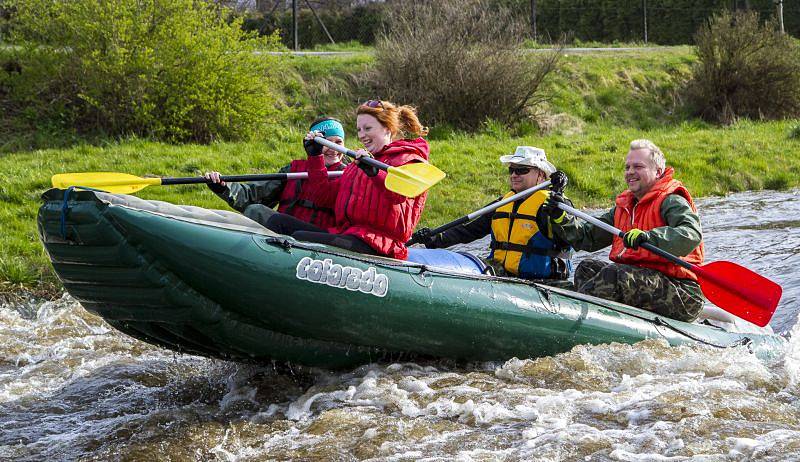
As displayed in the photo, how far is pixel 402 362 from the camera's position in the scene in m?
4.95

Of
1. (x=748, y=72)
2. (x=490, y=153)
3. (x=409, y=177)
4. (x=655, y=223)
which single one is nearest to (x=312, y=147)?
(x=409, y=177)

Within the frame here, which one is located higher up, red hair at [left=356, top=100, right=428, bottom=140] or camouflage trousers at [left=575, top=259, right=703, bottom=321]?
red hair at [left=356, top=100, right=428, bottom=140]

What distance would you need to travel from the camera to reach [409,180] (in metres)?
4.75

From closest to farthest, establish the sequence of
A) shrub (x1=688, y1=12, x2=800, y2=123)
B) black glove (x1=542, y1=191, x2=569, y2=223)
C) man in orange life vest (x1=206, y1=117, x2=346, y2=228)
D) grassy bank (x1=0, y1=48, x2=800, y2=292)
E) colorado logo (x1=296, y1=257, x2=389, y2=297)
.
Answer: colorado logo (x1=296, y1=257, x2=389, y2=297), black glove (x1=542, y1=191, x2=569, y2=223), man in orange life vest (x1=206, y1=117, x2=346, y2=228), grassy bank (x1=0, y1=48, x2=800, y2=292), shrub (x1=688, y1=12, x2=800, y2=123)

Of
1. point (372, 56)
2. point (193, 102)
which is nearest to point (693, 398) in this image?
point (193, 102)

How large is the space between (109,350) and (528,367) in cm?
267

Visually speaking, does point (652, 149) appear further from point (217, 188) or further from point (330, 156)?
point (217, 188)

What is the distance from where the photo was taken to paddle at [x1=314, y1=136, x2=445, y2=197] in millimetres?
4711

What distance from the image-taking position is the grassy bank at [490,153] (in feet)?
28.2

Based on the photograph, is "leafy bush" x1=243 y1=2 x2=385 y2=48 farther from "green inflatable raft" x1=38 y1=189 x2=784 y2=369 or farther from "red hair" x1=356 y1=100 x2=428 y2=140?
"green inflatable raft" x1=38 y1=189 x2=784 y2=369

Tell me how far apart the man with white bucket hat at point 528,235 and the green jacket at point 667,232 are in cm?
11

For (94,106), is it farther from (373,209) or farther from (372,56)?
(373,209)

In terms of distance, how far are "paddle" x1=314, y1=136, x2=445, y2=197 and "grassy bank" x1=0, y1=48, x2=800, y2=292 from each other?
132 inches

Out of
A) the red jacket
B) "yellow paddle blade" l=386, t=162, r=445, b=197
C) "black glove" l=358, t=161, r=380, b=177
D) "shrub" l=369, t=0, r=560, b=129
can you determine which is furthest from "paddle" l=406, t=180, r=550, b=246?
"shrub" l=369, t=0, r=560, b=129
